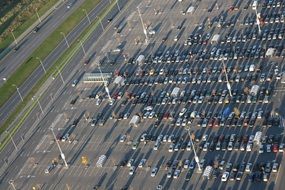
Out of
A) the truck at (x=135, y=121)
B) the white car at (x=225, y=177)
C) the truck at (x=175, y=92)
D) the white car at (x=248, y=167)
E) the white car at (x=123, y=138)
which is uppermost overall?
the truck at (x=175, y=92)

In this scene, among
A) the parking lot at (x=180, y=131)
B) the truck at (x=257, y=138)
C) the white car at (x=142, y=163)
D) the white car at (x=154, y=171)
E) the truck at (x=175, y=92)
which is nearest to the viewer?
the parking lot at (x=180, y=131)

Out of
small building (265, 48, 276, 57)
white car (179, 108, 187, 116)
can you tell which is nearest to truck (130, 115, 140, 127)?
white car (179, 108, 187, 116)

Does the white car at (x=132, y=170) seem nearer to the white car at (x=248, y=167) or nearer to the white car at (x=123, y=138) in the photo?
the white car at (x=123, y=138)

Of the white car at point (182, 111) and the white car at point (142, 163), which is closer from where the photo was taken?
the white car at point (142, 163)

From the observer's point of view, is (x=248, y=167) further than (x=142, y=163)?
No

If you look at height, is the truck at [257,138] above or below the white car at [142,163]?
above

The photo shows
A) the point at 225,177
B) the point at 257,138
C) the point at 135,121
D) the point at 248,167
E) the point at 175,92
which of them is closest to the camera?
the point at 225,177

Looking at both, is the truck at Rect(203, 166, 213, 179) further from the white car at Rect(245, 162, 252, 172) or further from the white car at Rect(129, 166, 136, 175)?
the white car at Rect(129, 166, 136, 175)

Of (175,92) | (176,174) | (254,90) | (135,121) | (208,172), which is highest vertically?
(254,90)

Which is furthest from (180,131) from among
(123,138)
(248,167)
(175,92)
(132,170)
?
(248,167)

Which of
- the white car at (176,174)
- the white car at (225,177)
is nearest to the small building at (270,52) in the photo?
the white car at (225,177)

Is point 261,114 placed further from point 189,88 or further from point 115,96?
point 115,96

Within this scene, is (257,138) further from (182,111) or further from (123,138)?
(123,138)
